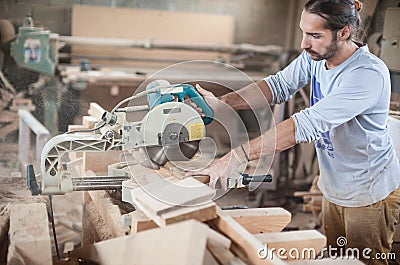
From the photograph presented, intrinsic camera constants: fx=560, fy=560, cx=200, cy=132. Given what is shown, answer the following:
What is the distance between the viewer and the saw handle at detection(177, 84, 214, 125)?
1.57 m

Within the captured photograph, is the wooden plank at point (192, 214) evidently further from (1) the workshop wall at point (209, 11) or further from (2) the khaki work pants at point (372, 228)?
(1) the workshop wall at point (209, 11)

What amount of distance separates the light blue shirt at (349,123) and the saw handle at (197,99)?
9.8 inches

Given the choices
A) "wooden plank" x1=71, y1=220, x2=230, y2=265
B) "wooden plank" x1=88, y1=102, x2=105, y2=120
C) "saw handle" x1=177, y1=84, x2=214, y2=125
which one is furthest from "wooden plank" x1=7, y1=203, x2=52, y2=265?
"wooden plank" x1=88, y1=102, x2=105, y2=120

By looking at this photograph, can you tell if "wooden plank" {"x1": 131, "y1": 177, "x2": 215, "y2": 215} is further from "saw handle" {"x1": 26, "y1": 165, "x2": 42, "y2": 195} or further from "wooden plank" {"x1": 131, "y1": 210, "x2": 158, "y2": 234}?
"saw handle" {"x1": 26, "y1": 165, "x2": 42, "y2": 195}

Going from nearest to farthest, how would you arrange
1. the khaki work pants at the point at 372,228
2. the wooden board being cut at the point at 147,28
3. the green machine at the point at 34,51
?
1. the khaki work pants at the point at 372,228
2. the green machine at the point at 34,51
3. the wooden board being cut at the point at 147,28

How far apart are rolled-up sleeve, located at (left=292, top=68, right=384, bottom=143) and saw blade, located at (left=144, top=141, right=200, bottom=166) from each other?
A: 0.30m

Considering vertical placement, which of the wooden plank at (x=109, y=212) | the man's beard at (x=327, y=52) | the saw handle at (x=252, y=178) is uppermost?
the man's beard at (x=327, y=52)

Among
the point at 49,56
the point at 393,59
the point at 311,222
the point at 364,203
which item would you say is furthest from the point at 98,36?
the point at 364,203

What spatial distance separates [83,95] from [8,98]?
477mm

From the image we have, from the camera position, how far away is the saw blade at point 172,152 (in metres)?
1.54

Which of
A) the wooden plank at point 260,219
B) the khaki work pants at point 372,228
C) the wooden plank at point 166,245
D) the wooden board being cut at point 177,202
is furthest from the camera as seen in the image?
the khaki work pants at point 372,228

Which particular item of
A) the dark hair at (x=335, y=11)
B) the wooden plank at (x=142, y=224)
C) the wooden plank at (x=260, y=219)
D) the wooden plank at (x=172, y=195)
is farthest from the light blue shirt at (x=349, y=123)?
the wooden plank at (x=142, y=224)

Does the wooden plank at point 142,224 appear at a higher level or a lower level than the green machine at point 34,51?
lower

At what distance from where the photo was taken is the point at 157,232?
114cm
